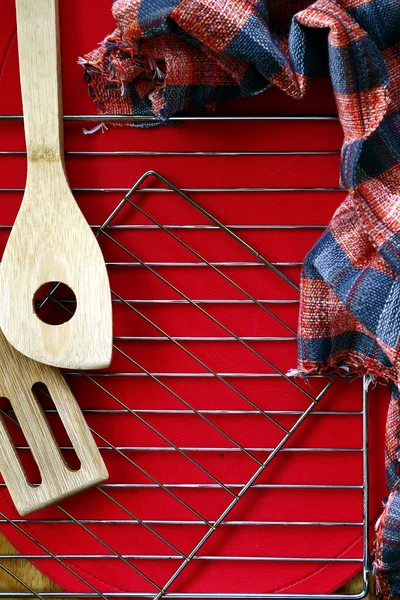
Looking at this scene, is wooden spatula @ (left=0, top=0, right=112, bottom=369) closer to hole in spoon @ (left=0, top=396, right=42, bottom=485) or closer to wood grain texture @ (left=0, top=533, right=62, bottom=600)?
hole in spoon @ (left=0, top=396, right=42, bottom=485)

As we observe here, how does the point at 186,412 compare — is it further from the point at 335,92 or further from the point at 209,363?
the point at 335,92

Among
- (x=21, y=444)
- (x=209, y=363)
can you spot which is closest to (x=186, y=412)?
(x=209, y=363)

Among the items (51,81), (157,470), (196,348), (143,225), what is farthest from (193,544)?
(51,81)

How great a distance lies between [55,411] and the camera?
0.72m

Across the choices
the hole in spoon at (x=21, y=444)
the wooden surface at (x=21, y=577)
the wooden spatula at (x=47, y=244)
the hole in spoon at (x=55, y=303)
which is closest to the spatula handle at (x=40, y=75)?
the wooden spatula at (x=47, y=244)

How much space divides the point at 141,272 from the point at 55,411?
0.48 ft

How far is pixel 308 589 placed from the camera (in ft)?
2.36

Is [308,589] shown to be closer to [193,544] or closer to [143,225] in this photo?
[193,544]

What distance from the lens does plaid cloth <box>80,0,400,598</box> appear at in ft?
1.96

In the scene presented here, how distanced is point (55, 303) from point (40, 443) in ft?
0.40

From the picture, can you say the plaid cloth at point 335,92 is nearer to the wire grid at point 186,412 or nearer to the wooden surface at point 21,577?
the wire grid at point 186,412

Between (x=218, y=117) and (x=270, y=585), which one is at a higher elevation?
(x=218, y=117)

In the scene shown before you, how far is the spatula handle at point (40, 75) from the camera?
0.66m

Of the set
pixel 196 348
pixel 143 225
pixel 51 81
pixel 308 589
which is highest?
pixel 51 81
